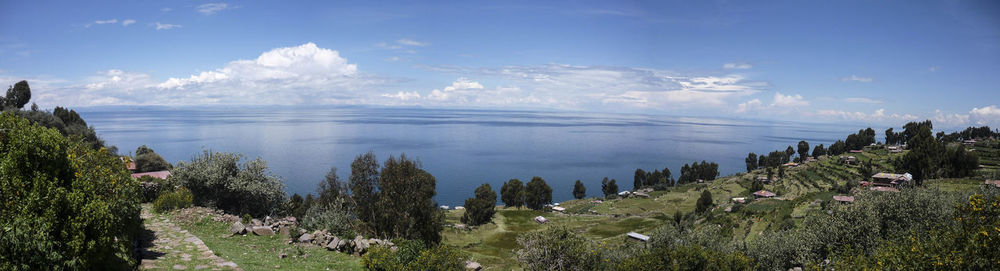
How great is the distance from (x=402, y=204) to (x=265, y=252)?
37.3ft

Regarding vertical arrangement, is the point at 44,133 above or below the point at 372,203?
above

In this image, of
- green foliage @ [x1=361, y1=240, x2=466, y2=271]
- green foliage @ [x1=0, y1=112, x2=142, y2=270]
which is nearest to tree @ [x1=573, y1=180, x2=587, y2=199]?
green foliage @ [x1=361, y1=240, x2=466, y2=271]

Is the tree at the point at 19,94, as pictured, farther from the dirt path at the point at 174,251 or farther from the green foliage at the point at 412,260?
the green foliage at the point at 412,260

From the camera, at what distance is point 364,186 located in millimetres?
28906

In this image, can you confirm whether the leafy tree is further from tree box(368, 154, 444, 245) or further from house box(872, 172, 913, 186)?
house box(872, 172, 913, 186)

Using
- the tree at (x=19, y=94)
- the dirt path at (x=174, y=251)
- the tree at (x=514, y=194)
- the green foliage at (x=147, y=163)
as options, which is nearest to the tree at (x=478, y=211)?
the tree at (x=514, y=194)

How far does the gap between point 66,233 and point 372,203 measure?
19212 mm

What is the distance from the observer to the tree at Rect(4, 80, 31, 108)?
200 feet

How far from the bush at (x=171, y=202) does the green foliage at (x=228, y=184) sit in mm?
1792

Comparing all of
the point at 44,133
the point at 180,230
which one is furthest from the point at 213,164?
the point at 44,133

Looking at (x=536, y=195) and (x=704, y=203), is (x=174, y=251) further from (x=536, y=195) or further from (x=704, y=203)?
(x=536, y=195)

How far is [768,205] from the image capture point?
58219 mm

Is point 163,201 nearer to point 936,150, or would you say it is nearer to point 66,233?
point 66,233

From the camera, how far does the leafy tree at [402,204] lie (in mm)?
Answer: 26703
